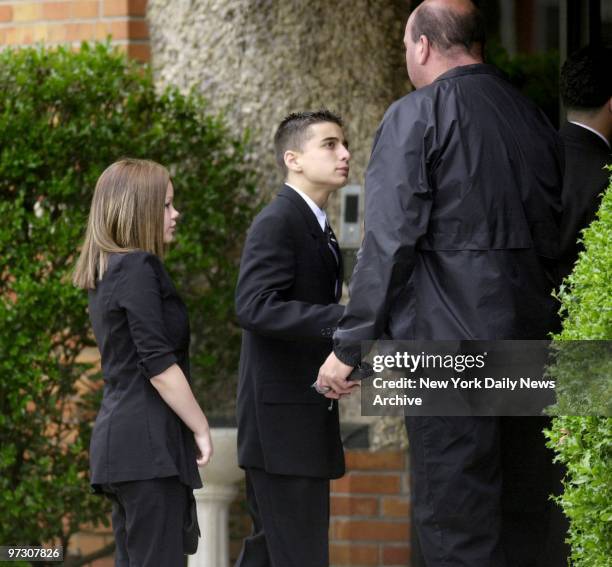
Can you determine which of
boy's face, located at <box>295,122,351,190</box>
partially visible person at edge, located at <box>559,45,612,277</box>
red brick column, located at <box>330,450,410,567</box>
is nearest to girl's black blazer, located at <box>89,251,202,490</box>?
boy's face, located at <box>295,122,351,190</box>

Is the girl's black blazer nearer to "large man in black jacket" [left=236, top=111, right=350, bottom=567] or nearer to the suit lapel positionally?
"large man in black jacket" [left=236, top=111, right=350, bottom=567]

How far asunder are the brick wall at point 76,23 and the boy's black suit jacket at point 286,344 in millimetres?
2135

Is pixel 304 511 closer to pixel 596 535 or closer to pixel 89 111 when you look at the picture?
pixel 596 535

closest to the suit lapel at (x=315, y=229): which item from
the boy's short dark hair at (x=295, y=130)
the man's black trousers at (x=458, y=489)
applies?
the boy's short dark hair at (x=295, y=130)

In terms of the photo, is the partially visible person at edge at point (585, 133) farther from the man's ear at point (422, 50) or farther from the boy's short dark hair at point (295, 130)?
the boy's short dark hair at point (295, 130)

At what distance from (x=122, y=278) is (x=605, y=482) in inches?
70.5

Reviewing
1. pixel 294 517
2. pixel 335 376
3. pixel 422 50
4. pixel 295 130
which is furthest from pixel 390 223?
pixel 294 517

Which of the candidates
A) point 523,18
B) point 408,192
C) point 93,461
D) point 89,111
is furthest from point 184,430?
point 523,18

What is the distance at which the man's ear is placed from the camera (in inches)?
162

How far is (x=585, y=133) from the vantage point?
197 inches

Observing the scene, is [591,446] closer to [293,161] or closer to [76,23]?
[293,161]

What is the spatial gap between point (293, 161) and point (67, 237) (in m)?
1.30

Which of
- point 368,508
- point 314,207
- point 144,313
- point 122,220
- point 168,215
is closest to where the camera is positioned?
point 144,313

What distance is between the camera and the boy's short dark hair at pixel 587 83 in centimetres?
512
